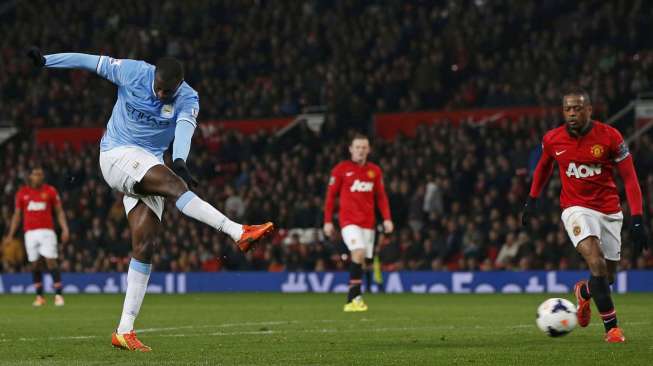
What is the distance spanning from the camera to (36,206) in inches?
809

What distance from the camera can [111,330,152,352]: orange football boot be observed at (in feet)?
31.7

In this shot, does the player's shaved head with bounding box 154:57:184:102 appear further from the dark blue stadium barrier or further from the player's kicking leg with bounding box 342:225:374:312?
the dark blue stadium barrier

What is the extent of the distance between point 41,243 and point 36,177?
1.19 meters

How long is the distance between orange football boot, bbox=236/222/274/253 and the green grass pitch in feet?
2.71

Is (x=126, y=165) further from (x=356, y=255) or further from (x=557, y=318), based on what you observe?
(x=356, y=255)

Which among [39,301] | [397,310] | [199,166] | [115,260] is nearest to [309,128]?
[199,166]

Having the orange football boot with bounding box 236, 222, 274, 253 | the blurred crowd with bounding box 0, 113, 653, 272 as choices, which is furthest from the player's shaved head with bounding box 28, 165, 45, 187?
the orange football boot with bounding box 236, 222, 274, 253

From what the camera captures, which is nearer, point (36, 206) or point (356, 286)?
point (356, 286)

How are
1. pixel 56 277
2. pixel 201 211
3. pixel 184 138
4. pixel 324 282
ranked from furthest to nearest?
pixel 324 282
pixel 56 277
pixel 184 138
pixel 201 211

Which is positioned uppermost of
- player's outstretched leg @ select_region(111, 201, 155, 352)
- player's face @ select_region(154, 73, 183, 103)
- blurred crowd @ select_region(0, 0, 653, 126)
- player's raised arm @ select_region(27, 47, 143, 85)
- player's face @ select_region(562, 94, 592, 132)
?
blurred crowd @ select_region(0, 0, 653, 126)

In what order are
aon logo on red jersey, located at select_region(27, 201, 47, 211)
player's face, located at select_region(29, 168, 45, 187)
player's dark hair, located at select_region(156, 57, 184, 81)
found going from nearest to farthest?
1. player's dark hair, located at select_region(156, 57, 184, 81)
2. player's face, located at select_region(29, 168, 45, 187)
3. aon logo on red jersey, located at select_region(27, 201, 47, 211)

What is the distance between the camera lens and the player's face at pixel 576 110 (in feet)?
33.4

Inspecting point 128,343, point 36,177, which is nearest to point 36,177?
point 36,177

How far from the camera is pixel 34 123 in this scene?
110 ft
